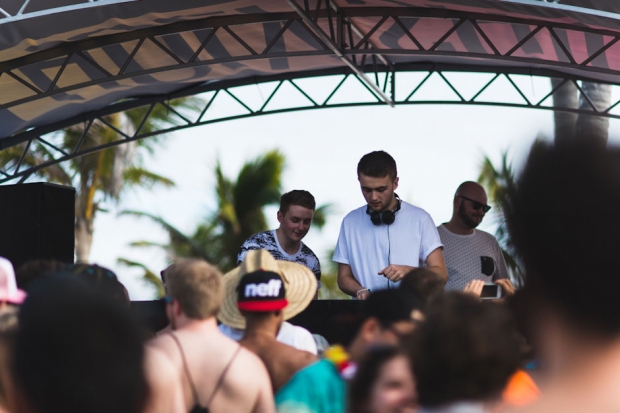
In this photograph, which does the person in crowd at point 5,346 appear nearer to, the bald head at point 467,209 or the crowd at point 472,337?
the crowd at point 472,337

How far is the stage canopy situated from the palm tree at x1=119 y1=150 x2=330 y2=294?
31.8 ft

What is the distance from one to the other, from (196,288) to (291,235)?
9.31 feet

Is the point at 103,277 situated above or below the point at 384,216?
below

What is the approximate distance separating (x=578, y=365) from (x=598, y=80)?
8.61 m

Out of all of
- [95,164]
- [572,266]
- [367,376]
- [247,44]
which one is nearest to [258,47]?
[247,44]

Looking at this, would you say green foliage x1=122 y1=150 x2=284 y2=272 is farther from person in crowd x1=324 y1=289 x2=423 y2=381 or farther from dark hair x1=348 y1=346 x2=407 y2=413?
dark hair x1=348 y1=346 x2=407 y2=413

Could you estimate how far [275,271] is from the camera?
3.38m

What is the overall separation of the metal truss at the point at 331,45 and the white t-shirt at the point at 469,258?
8.93 ft

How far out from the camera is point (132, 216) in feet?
69.6

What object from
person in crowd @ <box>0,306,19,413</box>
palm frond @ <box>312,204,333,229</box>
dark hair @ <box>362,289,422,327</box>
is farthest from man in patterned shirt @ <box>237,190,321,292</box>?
palm frond @ <box>312,204,333,229</box>

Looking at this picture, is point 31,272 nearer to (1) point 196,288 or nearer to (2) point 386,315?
(1) point 196,288

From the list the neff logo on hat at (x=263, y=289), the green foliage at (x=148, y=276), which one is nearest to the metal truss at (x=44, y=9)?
the neff logo on hat at (x=263, y=289)

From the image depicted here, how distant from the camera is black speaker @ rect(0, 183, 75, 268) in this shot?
658 cm

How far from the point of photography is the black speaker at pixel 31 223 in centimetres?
658
